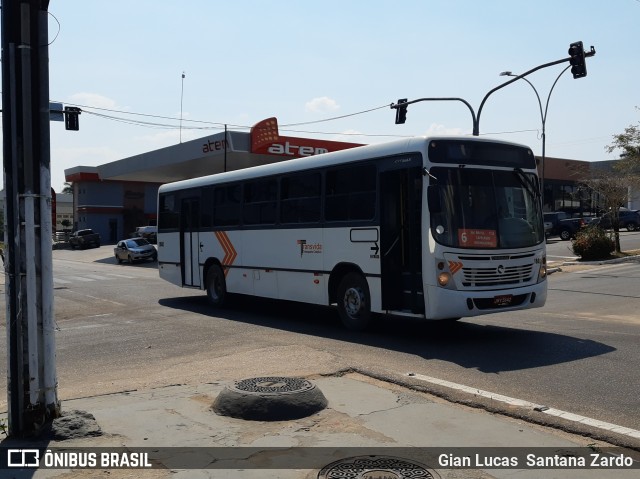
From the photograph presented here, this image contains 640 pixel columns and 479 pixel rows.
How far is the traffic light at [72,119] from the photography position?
2476 cm

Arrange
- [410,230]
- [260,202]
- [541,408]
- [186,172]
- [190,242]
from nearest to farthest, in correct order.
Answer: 1. [541,408]
2. [410,230]
3. [260,202]
4. [190,242]
5. [186,172]

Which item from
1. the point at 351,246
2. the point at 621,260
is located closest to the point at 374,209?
the point at 351,246

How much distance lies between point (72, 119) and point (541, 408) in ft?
74.1

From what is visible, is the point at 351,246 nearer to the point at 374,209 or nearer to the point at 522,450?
the point at 374,209

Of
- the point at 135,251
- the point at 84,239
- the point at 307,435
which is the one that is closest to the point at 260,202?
the point at 307,435

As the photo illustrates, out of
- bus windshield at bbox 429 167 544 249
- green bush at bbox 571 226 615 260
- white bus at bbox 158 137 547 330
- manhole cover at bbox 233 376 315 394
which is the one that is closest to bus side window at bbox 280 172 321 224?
white bus at bbox 158 137 547 330

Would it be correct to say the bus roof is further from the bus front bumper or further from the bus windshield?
the bus front bumper

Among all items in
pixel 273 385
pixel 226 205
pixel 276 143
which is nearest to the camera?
pixel 273 385

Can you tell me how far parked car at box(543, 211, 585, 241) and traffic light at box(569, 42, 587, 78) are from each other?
22213 mm

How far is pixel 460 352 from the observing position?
391 inches

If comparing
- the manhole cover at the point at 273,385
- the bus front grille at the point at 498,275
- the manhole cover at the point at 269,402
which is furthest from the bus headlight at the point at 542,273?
the manhole cover at the point at 269,402

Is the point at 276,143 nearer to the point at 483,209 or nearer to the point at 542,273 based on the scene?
the point at 542,273

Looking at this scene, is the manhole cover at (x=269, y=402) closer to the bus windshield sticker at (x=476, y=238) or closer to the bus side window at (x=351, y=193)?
the bus windshield sticker at (x=476, y=238)

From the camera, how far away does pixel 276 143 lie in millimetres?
35906
